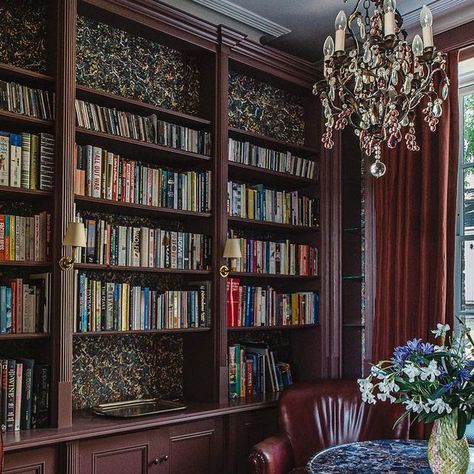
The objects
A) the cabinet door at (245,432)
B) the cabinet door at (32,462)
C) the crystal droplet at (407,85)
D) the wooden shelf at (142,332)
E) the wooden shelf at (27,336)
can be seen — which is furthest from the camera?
the cabinet door at (245,432)

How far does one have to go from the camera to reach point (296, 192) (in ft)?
14.3

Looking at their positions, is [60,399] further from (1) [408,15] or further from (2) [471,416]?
(1) [408,15]

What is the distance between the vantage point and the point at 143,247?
353cm

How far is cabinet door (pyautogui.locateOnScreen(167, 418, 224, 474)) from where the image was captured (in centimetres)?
339

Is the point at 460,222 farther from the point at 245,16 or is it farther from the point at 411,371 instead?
the point at 411,371

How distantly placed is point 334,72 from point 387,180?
179 cm

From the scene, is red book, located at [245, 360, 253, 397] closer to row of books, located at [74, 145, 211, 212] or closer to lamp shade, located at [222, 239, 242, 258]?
lamp shade, located at [222, 239, 242, 258]

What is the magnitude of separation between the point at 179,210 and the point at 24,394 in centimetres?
128

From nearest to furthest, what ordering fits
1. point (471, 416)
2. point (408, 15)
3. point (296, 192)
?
point (471, 416) → point (408, 15) → point (296, 192)

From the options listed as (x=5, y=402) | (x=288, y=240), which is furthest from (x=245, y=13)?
(x=5, y=402)

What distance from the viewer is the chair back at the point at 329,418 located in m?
3.59

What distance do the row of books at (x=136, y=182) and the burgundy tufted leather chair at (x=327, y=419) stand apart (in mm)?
1233

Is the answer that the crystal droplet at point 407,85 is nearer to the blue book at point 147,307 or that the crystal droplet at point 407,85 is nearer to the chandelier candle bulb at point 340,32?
the chandelier candle bulb at point 340,32

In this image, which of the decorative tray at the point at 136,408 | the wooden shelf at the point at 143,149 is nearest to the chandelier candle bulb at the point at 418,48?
the wooden shelf at the point at 143,149
